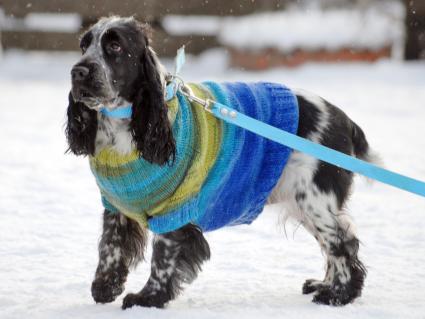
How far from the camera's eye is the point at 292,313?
3572mm

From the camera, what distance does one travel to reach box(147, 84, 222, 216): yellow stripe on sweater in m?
3.50

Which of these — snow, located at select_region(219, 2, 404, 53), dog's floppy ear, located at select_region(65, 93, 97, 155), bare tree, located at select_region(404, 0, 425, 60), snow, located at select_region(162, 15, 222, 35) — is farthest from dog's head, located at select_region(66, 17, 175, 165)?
snow, located at select_region(162, 15, 222, 35)

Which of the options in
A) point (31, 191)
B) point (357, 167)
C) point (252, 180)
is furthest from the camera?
point (31, 191)

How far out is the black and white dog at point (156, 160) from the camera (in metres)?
3.42

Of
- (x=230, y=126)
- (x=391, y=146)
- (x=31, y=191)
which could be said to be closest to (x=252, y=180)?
(x=230, y=126)

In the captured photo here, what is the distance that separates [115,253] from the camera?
380 cm

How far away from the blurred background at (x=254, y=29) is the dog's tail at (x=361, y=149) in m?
10.3

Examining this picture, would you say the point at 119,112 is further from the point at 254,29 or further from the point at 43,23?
the point at 43,23

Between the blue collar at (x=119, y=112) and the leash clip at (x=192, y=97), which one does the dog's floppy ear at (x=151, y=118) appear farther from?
the leash clip at (x=192, y=97)

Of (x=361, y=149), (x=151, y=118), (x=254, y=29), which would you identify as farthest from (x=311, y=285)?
(x=254, y=29)

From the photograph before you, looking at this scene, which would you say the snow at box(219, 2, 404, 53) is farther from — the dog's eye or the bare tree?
the dog's eye

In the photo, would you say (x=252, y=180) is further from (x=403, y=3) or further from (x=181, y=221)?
(x=403, y=3)

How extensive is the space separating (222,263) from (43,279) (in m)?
1.08

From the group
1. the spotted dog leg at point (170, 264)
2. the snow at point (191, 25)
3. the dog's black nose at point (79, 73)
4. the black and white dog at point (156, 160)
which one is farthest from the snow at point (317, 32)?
the dog's black nose at point (79, 73)
